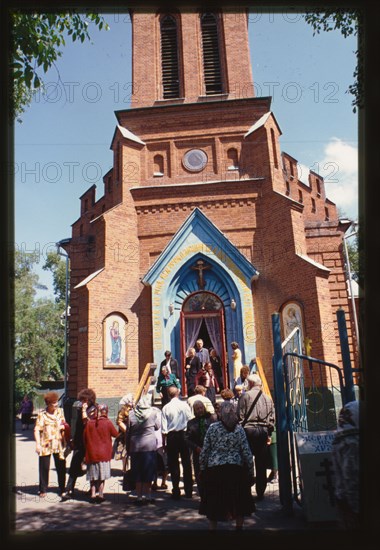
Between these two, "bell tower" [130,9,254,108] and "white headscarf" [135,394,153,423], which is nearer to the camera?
"white headscarf" [135,394,153,423]

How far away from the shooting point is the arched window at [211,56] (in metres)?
19.1

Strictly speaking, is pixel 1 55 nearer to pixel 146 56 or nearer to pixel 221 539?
pixel 221 539

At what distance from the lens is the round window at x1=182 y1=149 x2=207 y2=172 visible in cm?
1747

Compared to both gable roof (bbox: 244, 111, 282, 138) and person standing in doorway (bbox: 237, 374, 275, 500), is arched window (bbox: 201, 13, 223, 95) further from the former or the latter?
person standing in doorway (bbox: 237, 374, 275, 500)

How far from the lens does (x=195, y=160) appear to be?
17.6 metres

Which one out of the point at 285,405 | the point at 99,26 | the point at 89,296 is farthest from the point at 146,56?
the point at 285,405

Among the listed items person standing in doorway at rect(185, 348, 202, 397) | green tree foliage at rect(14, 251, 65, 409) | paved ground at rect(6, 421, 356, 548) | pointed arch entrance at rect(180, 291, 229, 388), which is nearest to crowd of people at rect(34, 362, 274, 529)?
paved ground at rect(6, 421, 356, 548)

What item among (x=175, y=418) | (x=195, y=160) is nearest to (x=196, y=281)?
(x=195, y=160)

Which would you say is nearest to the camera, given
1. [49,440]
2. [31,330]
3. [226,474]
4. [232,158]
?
[226,474]

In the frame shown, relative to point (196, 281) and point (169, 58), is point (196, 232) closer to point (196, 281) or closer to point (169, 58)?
point (196, 281)

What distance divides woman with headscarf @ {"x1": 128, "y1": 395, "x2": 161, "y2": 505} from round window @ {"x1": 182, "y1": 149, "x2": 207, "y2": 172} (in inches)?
463

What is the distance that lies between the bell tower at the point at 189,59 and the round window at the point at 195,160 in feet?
7.83

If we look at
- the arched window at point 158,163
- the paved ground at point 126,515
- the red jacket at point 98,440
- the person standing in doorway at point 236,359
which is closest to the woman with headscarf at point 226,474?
the paved ground at point 126,515

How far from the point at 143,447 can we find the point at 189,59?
16.9m
